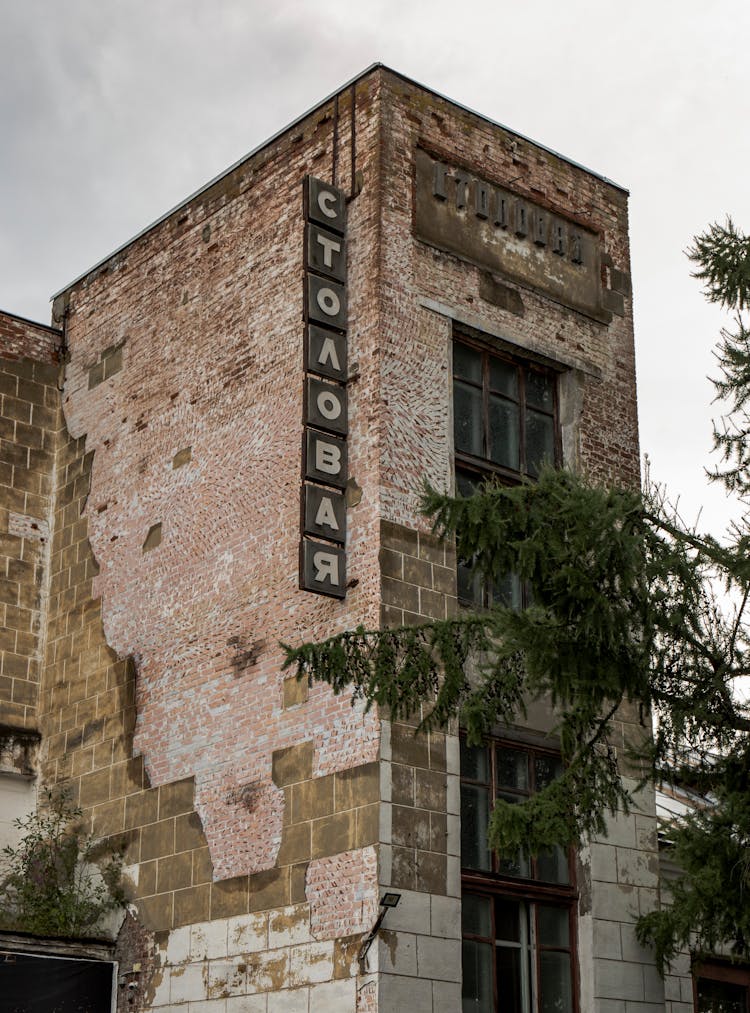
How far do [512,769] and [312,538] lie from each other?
3.38m

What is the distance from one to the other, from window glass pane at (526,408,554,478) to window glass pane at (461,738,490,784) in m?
3.69

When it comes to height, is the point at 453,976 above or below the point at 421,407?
below

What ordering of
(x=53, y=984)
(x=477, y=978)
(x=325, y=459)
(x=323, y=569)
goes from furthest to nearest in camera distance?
(x=53, y=984) < (x=325, y=459) < (x=323, y=569) < (x=477, y=978)

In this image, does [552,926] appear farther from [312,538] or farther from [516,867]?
[312,538]

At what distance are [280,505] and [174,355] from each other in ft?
11.3

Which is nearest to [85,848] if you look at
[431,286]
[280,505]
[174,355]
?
[280,505]

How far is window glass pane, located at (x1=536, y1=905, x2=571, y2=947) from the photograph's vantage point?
54.6 feet

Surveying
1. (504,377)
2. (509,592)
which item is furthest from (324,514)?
(504,377)

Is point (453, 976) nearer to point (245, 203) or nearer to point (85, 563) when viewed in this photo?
point (85, 563)

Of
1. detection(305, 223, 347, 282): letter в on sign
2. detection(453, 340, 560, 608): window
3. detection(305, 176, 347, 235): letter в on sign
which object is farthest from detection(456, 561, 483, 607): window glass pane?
detection(305, 176, 347, 235): letter в on sign

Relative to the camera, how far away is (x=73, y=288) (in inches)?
883

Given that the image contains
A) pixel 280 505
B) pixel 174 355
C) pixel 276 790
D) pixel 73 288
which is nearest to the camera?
pixel 276 790

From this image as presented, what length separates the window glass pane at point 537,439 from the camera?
18.8m

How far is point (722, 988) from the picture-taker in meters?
19.2
